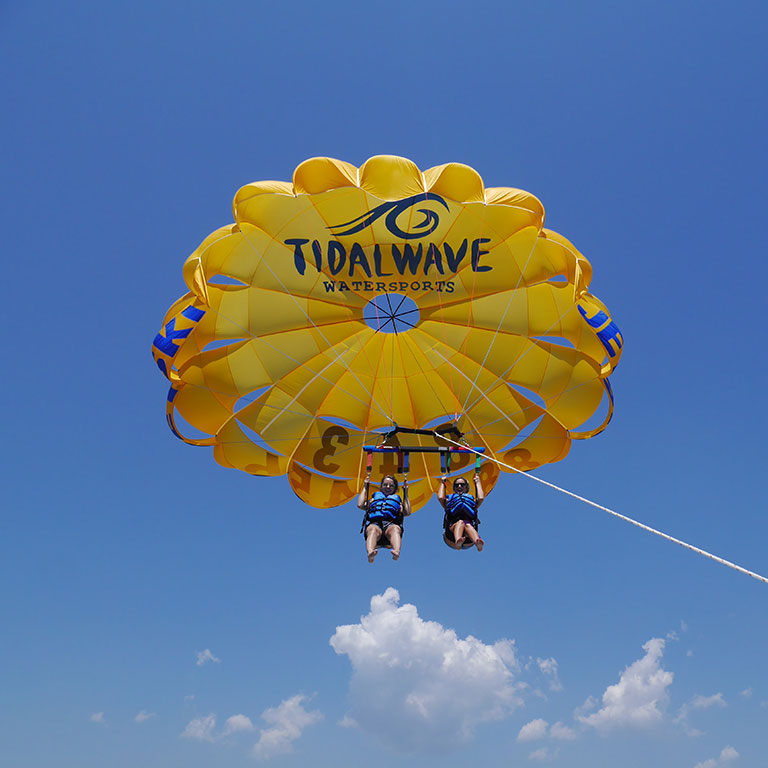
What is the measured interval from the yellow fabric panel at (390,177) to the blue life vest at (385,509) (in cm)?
395

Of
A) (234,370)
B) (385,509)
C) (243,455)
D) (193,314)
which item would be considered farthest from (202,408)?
(385,509)

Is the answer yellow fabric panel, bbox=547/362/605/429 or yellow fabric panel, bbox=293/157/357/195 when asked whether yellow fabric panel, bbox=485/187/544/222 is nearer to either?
yellow fabric panel, bbox=293/157/357/195

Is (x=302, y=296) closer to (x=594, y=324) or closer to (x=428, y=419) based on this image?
(x=428, y=419)

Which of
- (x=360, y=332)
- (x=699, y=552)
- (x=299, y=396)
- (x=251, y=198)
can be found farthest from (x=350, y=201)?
(x=699, y=552)

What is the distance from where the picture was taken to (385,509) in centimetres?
848

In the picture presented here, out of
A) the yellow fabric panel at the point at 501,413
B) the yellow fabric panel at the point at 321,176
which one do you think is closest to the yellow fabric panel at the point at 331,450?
the yellow fabric panel at the point at 501,413

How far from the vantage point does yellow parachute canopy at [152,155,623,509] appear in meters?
9.30

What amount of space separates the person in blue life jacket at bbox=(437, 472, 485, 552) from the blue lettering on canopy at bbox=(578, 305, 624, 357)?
9.47 feet

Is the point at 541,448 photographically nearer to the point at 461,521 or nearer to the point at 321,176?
the point at 461,521

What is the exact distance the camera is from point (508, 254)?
32.6ft

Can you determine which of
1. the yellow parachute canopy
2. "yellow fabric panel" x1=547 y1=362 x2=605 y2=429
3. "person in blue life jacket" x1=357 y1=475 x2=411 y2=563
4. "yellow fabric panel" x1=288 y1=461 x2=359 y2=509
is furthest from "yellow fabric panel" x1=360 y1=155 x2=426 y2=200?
"yellow fabric panel" x1=288 y1=461 x2=359 y2=509

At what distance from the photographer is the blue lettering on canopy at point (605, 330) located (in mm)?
9468

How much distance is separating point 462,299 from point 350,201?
233 cm

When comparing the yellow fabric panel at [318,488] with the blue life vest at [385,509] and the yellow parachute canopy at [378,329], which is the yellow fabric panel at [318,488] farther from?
the blue life vest at [385,509]
